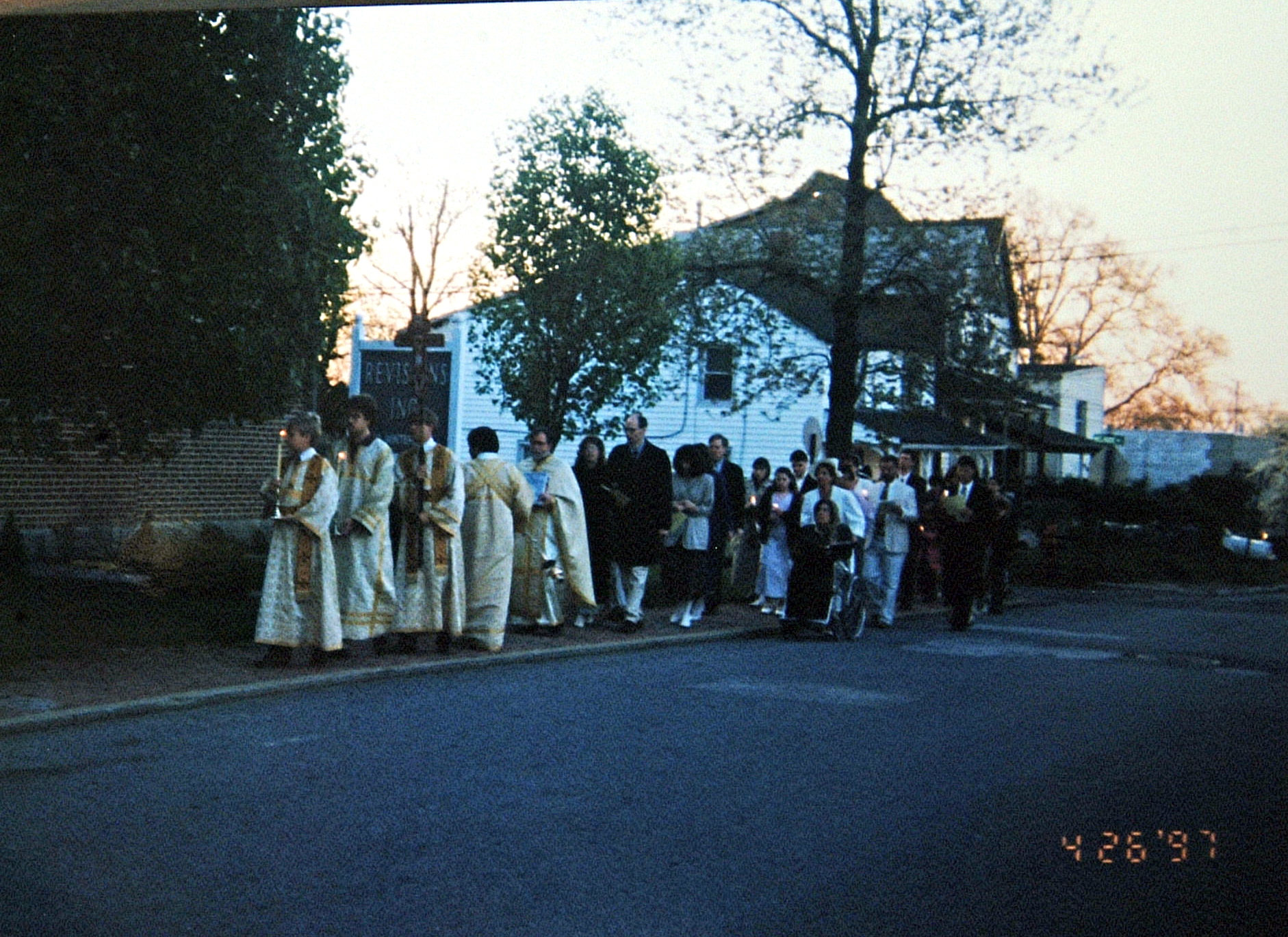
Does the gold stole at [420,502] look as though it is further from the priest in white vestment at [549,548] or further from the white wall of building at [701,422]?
the white wall of building at [701,422]

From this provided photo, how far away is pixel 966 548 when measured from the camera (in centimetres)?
1681

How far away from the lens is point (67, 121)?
11758 millimetres

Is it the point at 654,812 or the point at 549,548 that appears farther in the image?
the point at 549,548

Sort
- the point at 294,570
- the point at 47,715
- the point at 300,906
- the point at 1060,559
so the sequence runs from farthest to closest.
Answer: the point at 1060,559 < the point at 294,570 < the point at 47,715 < the point at 300,906

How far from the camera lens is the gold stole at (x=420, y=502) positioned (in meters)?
12.4

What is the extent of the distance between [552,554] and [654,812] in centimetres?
749

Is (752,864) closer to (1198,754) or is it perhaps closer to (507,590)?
(1198,754)

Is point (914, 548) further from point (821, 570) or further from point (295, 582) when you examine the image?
point (295, 582)

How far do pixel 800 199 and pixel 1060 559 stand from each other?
7593 mm

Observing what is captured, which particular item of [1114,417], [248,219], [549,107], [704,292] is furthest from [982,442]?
[248,219]

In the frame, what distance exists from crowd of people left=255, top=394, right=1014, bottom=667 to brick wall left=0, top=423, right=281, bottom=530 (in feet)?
16.3

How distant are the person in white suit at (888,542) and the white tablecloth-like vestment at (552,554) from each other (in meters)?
3.67

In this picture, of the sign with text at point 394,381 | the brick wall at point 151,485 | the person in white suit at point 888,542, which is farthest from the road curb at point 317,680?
the brick wall at point 151,485
